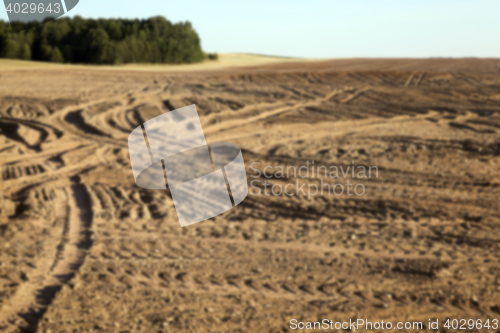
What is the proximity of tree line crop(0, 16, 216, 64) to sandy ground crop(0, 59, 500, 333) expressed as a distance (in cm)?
2266

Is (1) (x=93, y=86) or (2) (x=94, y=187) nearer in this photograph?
A: (2) (x=94, y=187)

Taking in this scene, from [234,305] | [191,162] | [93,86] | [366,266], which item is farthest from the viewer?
[93,86]

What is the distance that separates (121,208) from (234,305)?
3237 millimetres

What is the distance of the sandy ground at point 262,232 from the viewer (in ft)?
14.0

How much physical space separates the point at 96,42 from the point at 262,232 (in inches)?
1272

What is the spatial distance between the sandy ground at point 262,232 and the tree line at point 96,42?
2266cm

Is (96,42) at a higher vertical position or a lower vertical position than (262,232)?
higher

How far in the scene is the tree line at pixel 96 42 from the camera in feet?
111

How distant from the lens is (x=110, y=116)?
540 inches

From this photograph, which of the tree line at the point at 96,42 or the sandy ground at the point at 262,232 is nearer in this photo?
the sandy ground at the point at 262,232

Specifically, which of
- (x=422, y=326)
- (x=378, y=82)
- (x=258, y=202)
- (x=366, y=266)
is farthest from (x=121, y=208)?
(x=378, y=82)

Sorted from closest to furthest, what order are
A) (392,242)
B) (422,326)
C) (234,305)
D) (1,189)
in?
(422,326) → (234,305) → (392,242) → (1,189)

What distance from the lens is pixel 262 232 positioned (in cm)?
608

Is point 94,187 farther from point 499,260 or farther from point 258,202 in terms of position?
point 499,260
